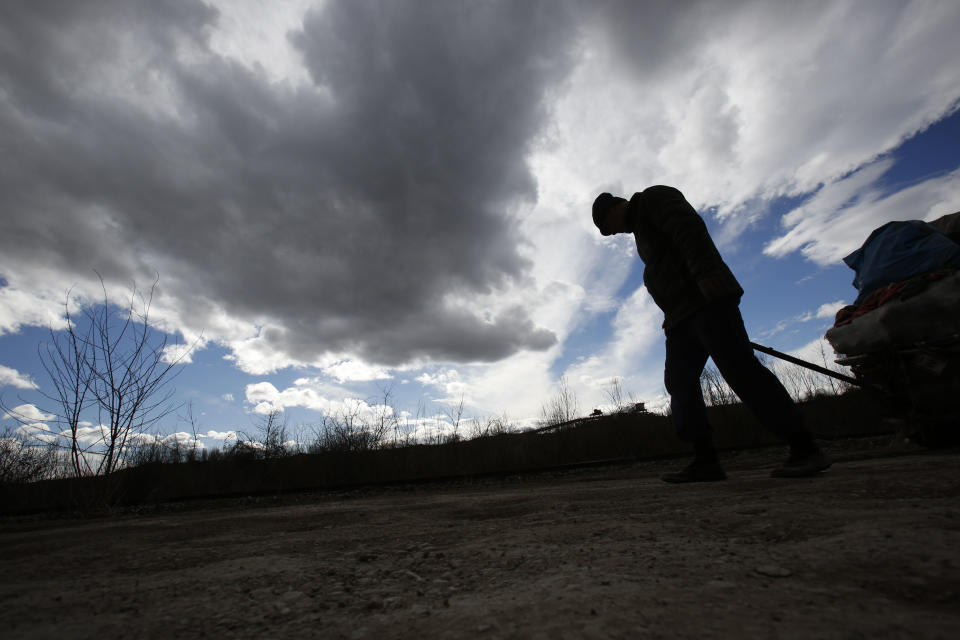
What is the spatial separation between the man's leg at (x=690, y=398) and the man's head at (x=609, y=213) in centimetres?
89

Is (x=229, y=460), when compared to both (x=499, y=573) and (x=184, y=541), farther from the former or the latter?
(x=499, y=573)

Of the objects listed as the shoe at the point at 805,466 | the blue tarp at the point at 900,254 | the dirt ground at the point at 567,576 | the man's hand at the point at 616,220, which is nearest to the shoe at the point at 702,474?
the shoe at the point at 805,466

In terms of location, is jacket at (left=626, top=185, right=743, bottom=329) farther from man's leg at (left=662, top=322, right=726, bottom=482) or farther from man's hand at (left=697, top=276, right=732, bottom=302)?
man's leg at (left=662, top=322, right=726, bottom=482)

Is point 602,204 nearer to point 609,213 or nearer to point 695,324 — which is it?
point 609,213

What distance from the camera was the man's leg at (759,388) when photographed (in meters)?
2.60

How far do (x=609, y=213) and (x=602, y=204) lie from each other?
0.38 ft

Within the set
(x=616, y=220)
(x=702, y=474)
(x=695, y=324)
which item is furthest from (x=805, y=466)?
(x=616, y=220)

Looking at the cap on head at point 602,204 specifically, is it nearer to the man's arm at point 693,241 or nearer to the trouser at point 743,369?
the man's arm at point 693,241

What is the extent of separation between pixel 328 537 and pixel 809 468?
276cm

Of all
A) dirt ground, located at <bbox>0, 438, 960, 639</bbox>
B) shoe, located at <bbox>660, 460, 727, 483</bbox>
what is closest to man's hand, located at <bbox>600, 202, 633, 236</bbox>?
shoe, located at <bbox>660, 460, 727, 483</bbox>

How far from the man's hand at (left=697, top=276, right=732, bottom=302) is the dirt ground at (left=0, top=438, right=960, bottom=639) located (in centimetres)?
111

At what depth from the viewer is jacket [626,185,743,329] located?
2742mm

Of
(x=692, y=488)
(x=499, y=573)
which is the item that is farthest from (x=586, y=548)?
(x=692, y=488)

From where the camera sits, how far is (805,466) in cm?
258
